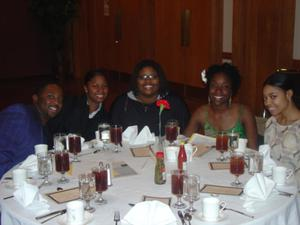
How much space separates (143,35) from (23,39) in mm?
3761

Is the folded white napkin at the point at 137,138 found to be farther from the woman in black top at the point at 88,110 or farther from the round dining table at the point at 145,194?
the woman in black top at the point at 88,110

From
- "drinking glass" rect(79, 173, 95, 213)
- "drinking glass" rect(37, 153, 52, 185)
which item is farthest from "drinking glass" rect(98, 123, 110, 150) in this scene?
"drinking glass" rect(79, 173, 95, 213)

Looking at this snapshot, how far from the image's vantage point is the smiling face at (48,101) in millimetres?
3328

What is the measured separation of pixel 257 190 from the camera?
2.07m

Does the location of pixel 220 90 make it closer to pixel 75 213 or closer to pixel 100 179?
pixel 100 179

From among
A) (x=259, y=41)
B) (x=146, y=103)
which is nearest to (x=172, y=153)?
(x=146, y=103)

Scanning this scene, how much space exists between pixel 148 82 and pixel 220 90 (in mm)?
628

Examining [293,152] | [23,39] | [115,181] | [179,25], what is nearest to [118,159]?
[115,181]

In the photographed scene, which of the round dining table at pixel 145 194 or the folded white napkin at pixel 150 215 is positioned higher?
the folded white napkin at pixel 150 215

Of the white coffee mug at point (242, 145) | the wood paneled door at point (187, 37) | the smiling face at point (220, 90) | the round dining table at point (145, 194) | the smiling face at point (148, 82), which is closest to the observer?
the round dining table at point (145, 194)

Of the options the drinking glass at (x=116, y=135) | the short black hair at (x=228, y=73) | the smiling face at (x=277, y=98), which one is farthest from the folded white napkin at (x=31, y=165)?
the short black hair at (x=228, y=73)

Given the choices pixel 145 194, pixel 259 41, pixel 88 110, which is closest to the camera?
pixel 145 194

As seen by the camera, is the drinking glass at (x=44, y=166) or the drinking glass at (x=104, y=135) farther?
the drinking glass at (x=104, y=135)

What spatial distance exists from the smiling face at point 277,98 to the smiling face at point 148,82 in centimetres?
108
